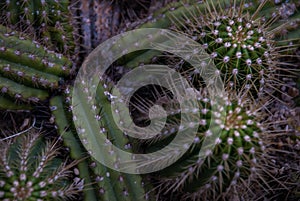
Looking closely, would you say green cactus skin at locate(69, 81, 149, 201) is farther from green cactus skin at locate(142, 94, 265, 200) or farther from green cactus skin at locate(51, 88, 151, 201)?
green cactus skin at locate(142, 94, 265, 200)

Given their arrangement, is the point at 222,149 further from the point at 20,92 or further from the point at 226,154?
the point at 20,92

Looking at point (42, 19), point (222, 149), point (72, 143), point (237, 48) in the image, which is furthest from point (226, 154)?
point (42, 19)

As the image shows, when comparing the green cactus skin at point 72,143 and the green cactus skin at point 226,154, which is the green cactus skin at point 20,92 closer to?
the green cactus skin at point 72,143

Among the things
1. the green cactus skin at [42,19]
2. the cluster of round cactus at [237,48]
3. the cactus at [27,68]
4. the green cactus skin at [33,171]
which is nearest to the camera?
the green cactus skin at [33,171]

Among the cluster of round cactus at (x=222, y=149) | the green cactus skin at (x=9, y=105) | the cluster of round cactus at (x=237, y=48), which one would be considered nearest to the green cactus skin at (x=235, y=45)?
the cluster of round cactus at (x=237, y=48)

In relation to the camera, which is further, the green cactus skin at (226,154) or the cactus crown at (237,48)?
the cactus crown at (237,48)

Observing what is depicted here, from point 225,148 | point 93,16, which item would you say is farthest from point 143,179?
point 93,16
